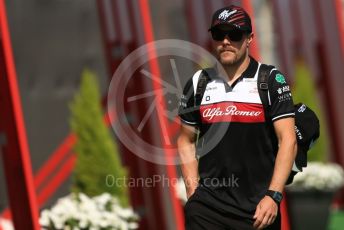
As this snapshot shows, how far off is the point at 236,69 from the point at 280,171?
2.05ft

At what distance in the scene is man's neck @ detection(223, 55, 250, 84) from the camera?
4.79 meters

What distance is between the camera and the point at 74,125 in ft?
27.6

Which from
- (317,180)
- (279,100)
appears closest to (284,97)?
(279,100)

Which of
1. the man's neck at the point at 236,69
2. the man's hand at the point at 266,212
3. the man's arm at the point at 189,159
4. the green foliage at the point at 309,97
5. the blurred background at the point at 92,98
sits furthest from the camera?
the green foliage at the point at 309,97

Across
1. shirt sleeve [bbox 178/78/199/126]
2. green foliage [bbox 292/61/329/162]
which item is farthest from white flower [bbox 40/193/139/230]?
green foliage [bbox 292/61/329/162]

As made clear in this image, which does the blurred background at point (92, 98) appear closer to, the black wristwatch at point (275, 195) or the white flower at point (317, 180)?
the white flower at point (317, 180)

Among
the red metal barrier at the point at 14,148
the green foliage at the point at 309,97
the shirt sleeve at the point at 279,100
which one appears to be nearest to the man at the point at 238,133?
the shirt sleeve at the point at 279,100

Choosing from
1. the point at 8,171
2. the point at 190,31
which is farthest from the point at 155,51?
the point at 8,171

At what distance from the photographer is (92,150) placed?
8.38 metres

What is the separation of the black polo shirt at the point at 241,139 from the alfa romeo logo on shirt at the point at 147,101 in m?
4.00

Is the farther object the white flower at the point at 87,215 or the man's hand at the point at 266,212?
the white flower at the point at 87,215

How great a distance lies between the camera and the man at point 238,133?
468cm

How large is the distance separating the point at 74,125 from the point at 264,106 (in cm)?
399

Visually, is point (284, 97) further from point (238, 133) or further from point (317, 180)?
point (317, 180)
